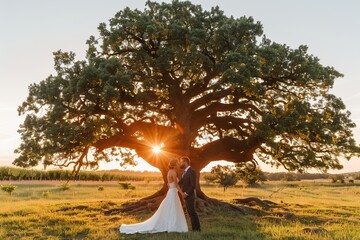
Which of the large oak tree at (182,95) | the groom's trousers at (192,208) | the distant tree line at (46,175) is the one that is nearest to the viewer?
the groom's trousers at (192,208)

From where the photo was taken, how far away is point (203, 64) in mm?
25547

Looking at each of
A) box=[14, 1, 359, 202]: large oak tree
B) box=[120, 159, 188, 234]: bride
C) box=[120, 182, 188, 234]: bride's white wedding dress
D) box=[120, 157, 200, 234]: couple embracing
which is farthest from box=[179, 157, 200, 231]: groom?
box=[14, 1, 359, 202]: large oak tree

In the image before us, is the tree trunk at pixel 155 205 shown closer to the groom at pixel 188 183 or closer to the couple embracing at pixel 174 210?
the couple embracing at pixel 174 210

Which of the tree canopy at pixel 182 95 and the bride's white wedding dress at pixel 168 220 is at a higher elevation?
the tree canopy at pixel 182 95

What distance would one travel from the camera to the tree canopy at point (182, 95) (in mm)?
23562

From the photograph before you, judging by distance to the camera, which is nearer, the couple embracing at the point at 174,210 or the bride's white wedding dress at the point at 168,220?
the couple embracing at the point at 174,210

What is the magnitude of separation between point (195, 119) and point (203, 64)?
5105 millimetres

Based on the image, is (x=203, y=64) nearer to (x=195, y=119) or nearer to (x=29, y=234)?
(x=195, y=119)

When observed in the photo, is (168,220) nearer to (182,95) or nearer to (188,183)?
(188,183)

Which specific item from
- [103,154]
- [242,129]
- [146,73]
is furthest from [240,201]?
[146,73]

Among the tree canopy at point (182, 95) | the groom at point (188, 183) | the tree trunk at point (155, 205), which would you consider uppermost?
the tree canopy at point (182, 95)

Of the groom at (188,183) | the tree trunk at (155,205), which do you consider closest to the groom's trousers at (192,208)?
the groom at (188,183)

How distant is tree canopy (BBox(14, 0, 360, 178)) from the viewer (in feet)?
77.3

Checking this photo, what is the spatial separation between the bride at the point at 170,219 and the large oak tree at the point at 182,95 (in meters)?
7.39
